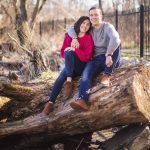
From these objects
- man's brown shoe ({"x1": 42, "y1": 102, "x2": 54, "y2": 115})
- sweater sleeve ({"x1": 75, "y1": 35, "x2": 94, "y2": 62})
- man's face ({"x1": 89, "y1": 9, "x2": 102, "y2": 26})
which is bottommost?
man's brown shoe ({"x1": 42, "y1": 102, "x2": 54, "y2": 115})

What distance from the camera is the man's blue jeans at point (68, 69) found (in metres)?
6.14

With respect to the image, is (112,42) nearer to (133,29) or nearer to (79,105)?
(79,105)

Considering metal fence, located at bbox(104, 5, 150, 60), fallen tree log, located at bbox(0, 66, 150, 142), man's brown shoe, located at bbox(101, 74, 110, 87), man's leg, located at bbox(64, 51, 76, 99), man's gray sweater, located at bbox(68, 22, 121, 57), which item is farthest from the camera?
metal fence, located at bbox(104, 5, 150, 60)

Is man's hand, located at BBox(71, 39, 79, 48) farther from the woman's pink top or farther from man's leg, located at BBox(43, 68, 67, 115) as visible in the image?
man's leg, located at BBox(43, 68, 67, 115)

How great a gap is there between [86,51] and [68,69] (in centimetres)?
36

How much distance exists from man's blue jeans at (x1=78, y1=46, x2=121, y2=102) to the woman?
5.5 inches

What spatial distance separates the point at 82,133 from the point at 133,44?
34.0ft

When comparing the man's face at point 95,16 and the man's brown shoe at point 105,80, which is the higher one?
the man's face at point 95,16

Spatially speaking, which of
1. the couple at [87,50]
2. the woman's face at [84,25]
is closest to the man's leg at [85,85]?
the couple at [87,50]

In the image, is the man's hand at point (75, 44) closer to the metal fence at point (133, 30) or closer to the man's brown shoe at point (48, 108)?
the man's brown shoe at point (48, 108)

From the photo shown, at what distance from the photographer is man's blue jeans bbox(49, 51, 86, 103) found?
6137mm

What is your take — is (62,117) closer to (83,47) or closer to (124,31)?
(83,47)

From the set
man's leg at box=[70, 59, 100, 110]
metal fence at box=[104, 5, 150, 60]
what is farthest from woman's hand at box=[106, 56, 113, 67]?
metal fence at box=[104, 5, 150, 60]

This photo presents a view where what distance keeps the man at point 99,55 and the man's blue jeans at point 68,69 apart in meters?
0.17
